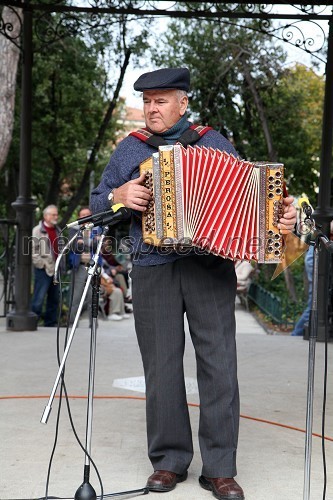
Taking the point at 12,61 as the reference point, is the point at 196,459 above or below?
below

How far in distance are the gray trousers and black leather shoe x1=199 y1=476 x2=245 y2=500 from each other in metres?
0.03

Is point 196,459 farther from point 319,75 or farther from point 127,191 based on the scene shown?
point 319,75

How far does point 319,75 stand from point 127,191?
63.4 ft

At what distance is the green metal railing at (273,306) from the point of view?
44.6ft

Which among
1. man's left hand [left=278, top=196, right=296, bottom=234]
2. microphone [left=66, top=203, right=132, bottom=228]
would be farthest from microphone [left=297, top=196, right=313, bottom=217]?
microphone [left=66, top=203, right=132, bottom=228]

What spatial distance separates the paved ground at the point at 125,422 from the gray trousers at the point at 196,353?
0.20 meters

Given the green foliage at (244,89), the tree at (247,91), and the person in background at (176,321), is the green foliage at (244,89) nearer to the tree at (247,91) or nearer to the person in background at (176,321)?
the tree at (247,91)

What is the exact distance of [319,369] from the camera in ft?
22.4

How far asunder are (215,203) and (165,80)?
0.64 m

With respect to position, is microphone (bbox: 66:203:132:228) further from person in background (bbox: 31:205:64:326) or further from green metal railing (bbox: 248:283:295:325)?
green metal railing (bbox: 248:283:295:325)

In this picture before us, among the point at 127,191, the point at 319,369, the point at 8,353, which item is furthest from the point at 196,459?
the point at 8,353

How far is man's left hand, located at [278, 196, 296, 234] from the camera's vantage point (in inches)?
136

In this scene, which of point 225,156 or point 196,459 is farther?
point 196,459

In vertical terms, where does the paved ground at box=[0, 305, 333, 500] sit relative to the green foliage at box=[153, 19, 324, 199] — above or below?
below
